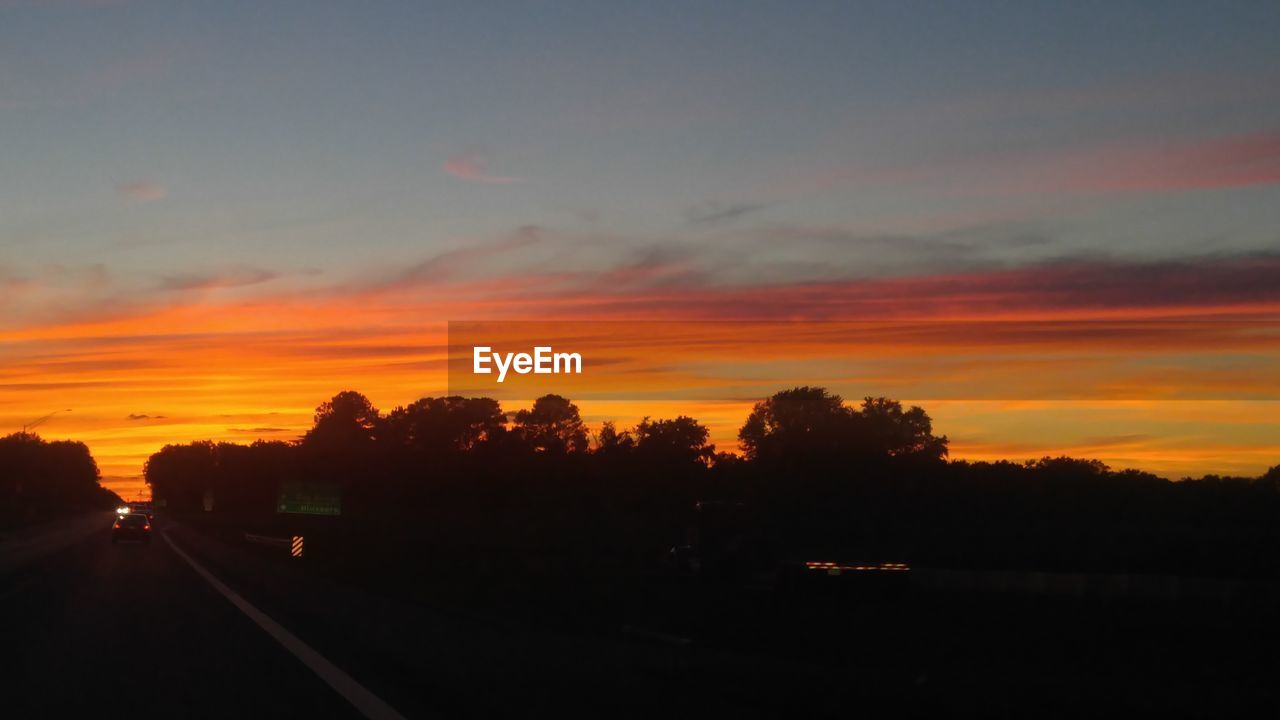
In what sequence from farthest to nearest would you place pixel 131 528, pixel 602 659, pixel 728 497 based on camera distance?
1. pixel 728 497
2. pixel 131 528
3. pixel 602 659

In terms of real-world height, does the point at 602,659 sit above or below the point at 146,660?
above

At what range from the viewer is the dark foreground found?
35.6ft

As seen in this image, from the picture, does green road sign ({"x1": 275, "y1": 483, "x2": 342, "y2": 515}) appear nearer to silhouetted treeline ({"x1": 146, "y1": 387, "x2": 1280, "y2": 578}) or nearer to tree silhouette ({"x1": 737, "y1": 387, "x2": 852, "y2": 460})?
silhouetted treeline ({"x1": 146, "y1": 387, "x2": 1280, "y2": 578})

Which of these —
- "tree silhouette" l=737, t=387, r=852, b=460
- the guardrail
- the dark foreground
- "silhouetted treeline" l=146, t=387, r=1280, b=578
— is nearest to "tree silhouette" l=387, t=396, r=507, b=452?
"silhouetted treeline" l=146, t=387, r=1280, b=578

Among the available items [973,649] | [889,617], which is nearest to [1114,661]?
[973,649]

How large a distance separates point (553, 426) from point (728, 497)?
46937 millimetres

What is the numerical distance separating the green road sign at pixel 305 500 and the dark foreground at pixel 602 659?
42263 millimetres

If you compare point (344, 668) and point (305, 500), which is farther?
point (305, 500)

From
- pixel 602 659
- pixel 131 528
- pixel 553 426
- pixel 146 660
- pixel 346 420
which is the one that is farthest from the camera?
pixel 346 420

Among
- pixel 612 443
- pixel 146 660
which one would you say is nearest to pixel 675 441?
pixel 612 443

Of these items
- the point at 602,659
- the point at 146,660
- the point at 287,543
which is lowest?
the point at 287,543

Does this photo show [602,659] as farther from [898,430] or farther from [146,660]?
[898,430]

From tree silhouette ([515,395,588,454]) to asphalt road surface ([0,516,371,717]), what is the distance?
122m

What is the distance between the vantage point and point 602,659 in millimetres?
12922
